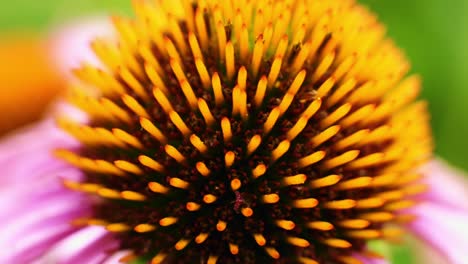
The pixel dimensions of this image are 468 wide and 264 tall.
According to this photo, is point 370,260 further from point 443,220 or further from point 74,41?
point 74,41

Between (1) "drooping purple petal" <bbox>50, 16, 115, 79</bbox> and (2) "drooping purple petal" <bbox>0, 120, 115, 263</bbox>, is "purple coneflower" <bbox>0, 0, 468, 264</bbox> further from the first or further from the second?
(1) "drooping purple petal" <bbox>50, 16, 115, 79</bbox>

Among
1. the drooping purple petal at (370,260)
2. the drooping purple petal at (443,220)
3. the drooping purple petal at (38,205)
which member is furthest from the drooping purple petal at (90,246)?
the drooping purple petal at (443,220)

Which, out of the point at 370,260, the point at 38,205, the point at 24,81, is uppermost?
the point at 24,81

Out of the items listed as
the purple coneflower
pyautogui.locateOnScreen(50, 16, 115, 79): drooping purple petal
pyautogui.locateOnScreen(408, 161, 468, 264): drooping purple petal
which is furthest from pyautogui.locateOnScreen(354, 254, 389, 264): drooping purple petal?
pyautogui.locateOnScreen(50, 16, 115, 79): drooping purple petal

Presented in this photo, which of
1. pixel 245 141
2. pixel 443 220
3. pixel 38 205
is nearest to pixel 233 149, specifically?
pixel 245 141

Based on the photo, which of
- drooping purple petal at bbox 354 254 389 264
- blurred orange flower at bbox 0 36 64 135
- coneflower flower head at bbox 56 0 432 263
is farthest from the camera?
blurred orange flower at bbox 0 36 64 135

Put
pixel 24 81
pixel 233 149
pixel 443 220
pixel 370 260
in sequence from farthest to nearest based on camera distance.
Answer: pixel 24 81, pixel 443 220, pixel 370 260, pixel 233 149

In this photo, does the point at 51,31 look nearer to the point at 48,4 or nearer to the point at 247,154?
the point at 48,4

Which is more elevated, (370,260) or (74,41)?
(74,41)

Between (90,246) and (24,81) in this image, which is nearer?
(90,246)
